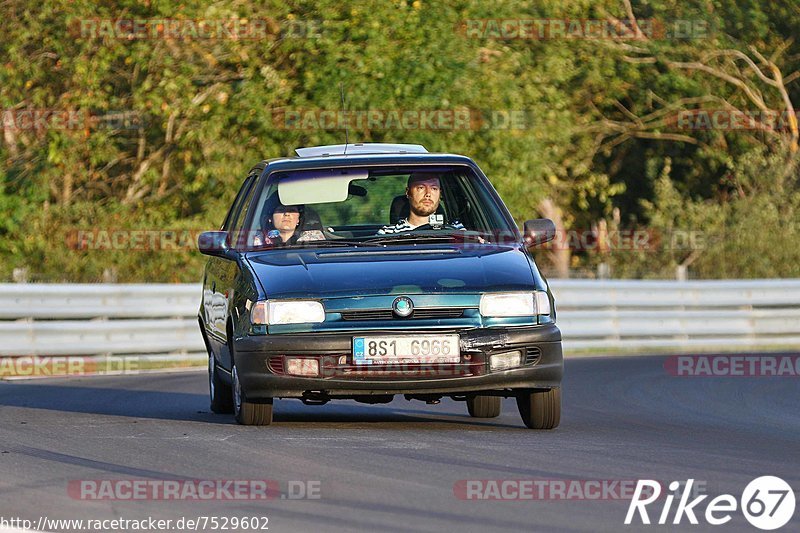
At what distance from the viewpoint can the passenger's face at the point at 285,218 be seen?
1055cm

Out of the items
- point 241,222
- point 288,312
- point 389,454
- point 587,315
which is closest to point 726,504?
point 389,454

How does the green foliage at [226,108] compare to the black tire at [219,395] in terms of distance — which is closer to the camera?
the black tire at [219,395]

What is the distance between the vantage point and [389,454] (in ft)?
27.5

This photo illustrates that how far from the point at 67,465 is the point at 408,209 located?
3.43 m

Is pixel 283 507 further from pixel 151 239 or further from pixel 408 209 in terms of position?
pixel 151 239

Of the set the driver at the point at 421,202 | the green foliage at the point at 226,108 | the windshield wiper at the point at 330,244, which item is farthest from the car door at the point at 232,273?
the green foliage at the point at 226,108

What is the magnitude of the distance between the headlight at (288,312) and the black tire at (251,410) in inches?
17.9

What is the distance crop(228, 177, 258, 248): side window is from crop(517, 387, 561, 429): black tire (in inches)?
82.5

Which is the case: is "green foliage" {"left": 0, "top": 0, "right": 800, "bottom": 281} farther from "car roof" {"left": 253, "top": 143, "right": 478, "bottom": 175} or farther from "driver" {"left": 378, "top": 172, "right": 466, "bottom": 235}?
"driver" {"left": 378, "top": 172, "right": 466, "bottom": 235}

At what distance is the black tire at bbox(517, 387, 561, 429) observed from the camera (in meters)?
9.74

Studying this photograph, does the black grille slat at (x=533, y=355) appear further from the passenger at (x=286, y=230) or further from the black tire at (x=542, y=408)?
the passenger at (x=286, y=230)

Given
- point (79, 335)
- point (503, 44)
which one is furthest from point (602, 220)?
point (79, 335)

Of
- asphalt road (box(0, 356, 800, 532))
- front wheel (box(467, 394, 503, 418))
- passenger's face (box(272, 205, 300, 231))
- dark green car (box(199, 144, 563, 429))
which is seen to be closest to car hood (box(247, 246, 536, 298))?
dark green car (box(199, 144, 563, 429))

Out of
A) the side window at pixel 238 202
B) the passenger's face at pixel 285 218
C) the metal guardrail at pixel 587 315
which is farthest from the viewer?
the metal guardrail at pixel 587 315
